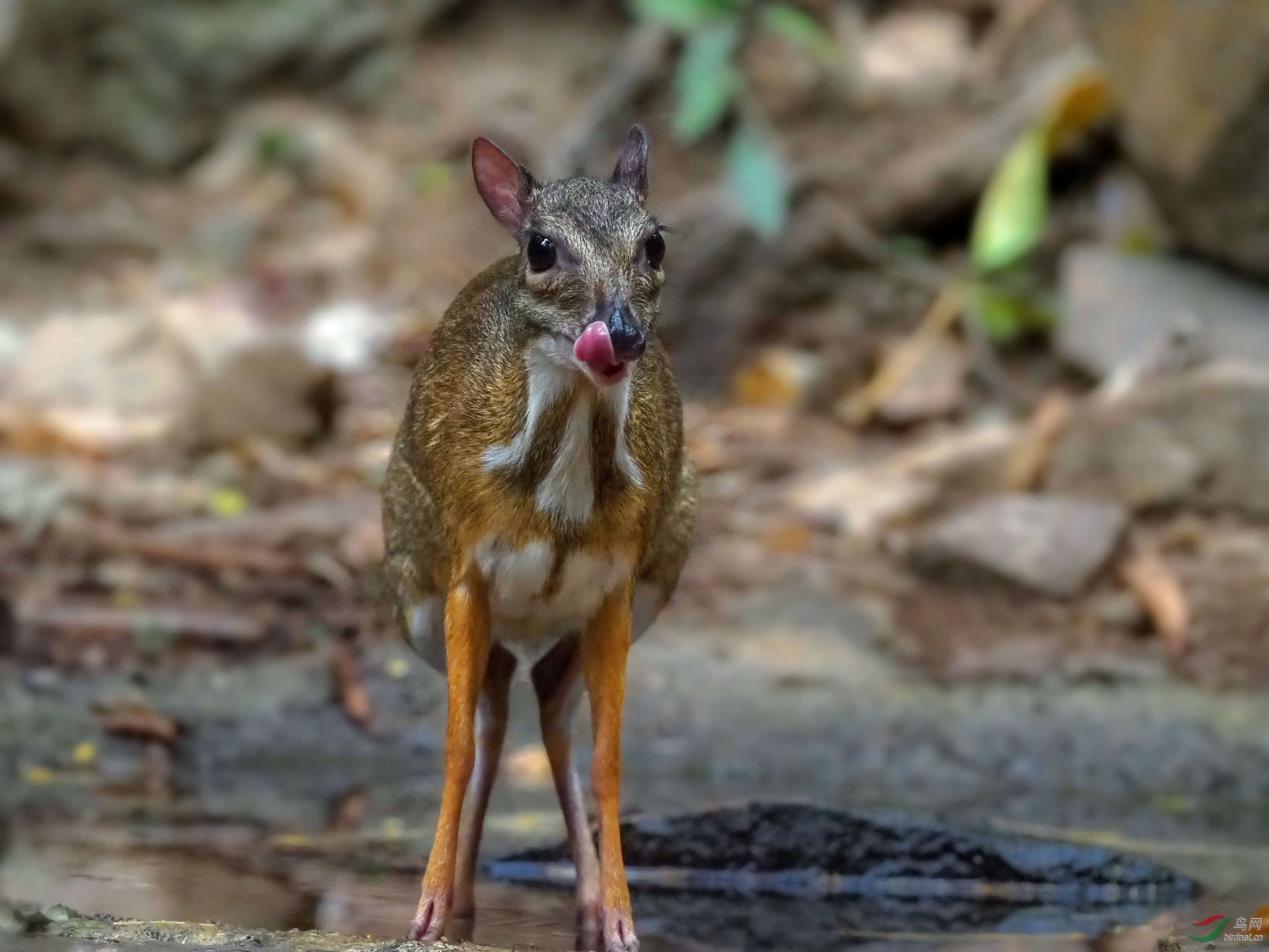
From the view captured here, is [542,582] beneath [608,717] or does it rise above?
above

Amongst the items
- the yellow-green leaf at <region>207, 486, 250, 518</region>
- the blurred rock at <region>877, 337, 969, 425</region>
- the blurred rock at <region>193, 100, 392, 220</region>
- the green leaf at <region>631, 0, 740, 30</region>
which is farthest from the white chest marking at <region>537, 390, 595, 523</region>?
the blurred rock at <region>193, 100, 392, 220</region>

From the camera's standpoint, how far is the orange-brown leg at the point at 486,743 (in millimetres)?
4875

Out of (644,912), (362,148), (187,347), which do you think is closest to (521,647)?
(644,912)

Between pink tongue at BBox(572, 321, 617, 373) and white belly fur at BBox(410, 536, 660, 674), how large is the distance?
0.61 meters

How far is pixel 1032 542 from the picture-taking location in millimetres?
8656

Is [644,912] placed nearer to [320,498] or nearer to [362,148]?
[320,498]

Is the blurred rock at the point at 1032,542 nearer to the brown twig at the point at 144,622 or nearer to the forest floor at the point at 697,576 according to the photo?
the forest floor at the point at 697,576

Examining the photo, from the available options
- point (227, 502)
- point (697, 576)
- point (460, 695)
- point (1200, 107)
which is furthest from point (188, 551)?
point (1200, 107)

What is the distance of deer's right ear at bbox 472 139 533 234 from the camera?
4426mm

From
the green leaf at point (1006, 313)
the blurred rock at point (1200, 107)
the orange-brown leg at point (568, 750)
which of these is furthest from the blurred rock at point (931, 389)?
the orange-brown leg at point (568, 750)

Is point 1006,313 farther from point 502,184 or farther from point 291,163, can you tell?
point 502,184

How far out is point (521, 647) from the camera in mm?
4781

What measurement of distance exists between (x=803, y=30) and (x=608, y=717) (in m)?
9.26

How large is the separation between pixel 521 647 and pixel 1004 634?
13.3ft
